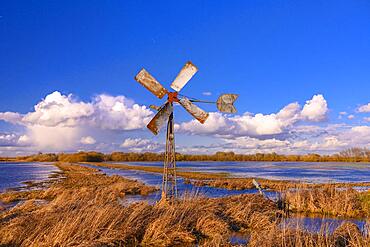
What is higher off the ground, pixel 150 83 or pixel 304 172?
pixel 150 83

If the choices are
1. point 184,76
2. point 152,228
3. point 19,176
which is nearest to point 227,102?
point 184,76

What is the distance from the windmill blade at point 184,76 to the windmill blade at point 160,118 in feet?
2.60

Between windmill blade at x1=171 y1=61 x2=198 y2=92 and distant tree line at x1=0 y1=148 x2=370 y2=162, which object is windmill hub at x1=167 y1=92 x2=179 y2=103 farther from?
distant tree line at x1=0 y1=148 x2=370 y2=162

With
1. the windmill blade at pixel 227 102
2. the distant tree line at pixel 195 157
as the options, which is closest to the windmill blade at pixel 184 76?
the windmill blade at pixel 227 102

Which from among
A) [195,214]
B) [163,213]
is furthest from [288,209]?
[163,213]

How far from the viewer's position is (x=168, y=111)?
46.9 feet

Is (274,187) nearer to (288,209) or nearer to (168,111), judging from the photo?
(288,209)

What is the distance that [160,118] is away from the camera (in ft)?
46.1

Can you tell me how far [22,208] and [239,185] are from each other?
21.0 meters

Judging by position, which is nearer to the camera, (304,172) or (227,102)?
(227,102)

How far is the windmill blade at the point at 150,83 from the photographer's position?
1383 cm

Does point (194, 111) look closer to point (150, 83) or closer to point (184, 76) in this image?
point (184, 76)

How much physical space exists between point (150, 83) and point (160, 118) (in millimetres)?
1458

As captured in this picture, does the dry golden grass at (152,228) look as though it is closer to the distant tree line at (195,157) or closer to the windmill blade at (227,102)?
the windmill blade at (227,102)
